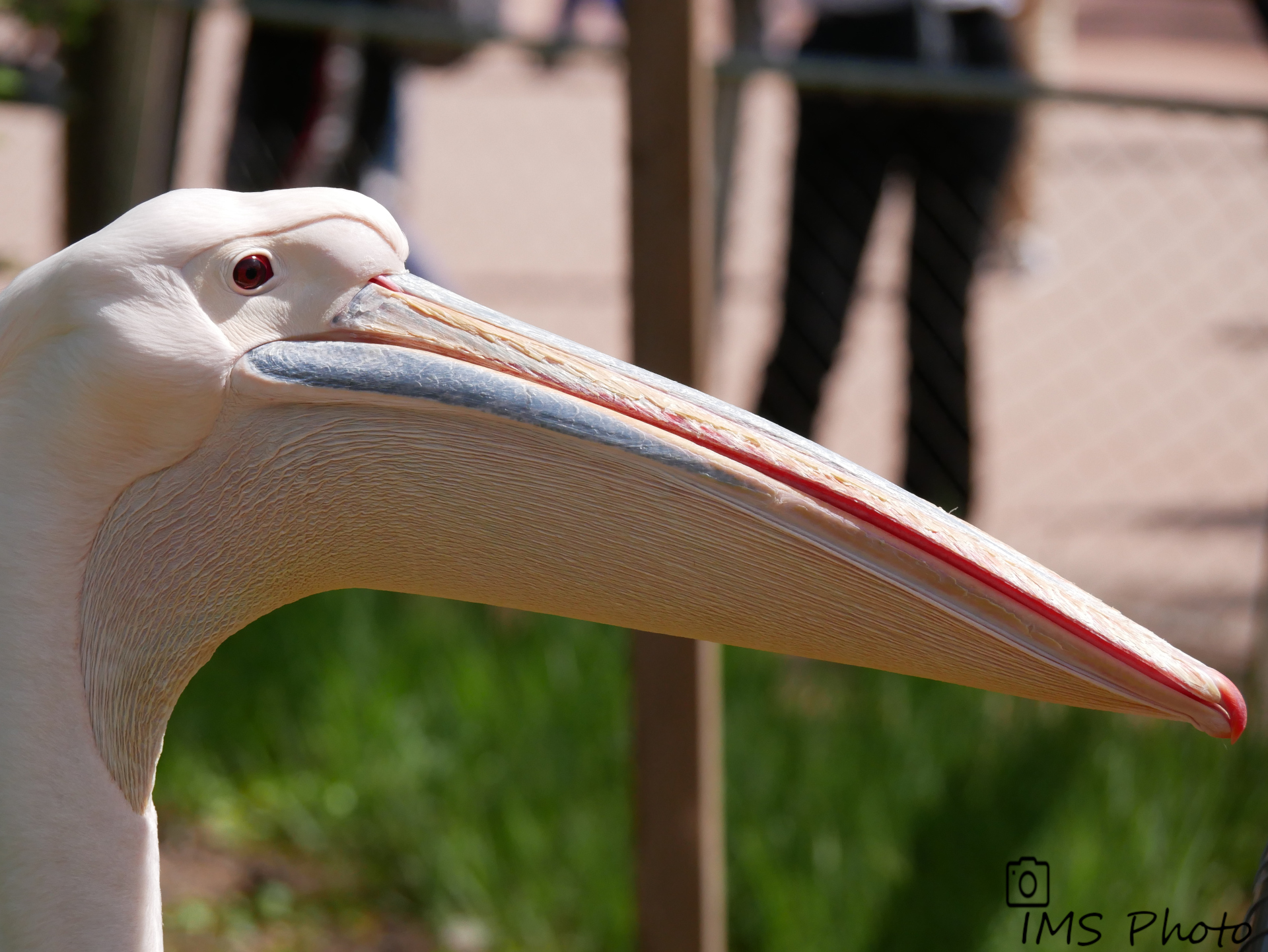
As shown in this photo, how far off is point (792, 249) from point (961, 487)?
35.0 inches

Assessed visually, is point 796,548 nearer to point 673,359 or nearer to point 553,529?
point 553,529

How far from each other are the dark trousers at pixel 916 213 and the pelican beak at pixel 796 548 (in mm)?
2572

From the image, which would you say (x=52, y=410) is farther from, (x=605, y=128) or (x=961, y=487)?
(x=605, y=128)

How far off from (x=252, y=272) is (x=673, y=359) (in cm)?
111

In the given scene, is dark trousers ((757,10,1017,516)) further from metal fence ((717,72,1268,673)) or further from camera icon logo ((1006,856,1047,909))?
camera icon logo ((1006,856,1047,909))

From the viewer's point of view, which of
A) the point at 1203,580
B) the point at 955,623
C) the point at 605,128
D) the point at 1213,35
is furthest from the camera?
the point at 1213,35

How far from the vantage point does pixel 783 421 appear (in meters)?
3.75

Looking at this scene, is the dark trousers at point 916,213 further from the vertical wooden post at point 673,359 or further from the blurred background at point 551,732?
the vertical wooden post at point 673,359

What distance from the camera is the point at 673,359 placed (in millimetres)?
2121

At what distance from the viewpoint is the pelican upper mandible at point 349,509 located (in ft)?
3.37

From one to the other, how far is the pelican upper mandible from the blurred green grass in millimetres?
1526

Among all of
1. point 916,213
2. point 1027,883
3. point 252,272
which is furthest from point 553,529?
point 916,213

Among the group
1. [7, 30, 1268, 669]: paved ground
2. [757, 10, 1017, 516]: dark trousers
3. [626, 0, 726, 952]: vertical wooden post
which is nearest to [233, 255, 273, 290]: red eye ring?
[626, 0, 726, 952]: vertical wooden post

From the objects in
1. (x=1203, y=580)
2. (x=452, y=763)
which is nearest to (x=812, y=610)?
(x=452, y=763)
